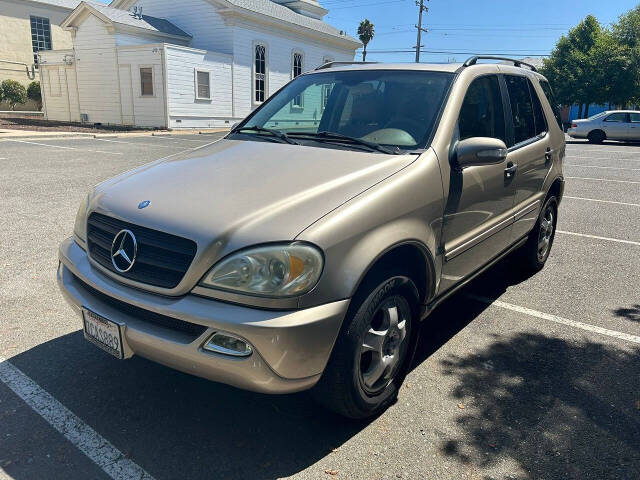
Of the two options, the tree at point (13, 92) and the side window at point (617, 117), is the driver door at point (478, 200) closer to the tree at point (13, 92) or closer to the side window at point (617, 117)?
the side window at point (617, 117)

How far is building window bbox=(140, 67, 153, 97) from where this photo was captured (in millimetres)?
23531

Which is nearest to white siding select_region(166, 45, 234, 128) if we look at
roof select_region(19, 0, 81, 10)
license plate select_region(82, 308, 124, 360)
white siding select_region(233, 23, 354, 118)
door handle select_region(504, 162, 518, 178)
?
white siding select_region(233, 23, 354, 118)

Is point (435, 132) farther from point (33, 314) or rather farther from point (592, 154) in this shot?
point (592, 154)

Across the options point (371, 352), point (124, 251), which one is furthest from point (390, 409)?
point (124, 251)

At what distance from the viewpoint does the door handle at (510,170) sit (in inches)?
152

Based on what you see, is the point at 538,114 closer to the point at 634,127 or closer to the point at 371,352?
the point at 371,352

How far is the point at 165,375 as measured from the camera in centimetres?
325

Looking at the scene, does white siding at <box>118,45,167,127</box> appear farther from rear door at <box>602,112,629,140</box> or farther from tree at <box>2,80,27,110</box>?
rear door at <box>602,112,629,140</box>

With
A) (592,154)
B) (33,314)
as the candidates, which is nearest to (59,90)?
(592,154)

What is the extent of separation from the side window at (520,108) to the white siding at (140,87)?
20996 mm

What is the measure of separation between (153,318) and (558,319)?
3.31m

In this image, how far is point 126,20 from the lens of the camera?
2411cm

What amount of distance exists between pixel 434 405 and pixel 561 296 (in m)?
2.36

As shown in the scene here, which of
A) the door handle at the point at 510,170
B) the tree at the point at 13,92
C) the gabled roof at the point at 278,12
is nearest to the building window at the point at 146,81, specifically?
the gabled roof at the point at 278,12
